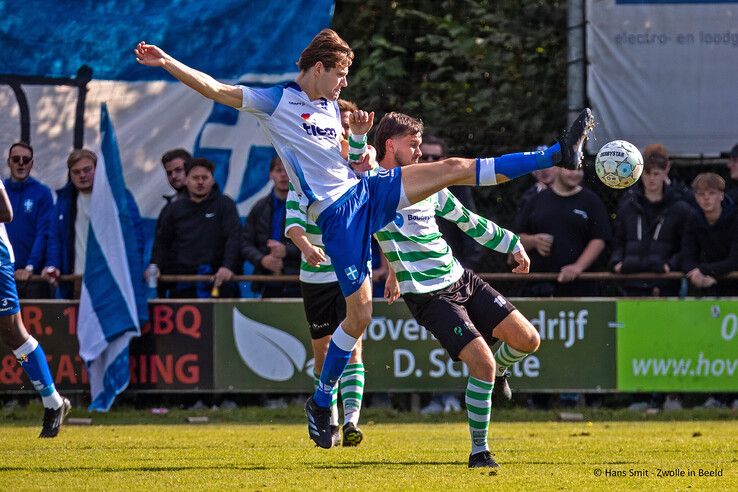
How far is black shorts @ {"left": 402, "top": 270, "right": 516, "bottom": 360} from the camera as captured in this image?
26.0ft

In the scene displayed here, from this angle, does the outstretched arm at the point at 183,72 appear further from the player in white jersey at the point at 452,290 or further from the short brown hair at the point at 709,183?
the short brown hair at the point at 709,183

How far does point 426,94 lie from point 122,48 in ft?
11.4

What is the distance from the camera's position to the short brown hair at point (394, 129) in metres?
8.66

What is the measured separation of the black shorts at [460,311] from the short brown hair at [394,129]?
100 cm

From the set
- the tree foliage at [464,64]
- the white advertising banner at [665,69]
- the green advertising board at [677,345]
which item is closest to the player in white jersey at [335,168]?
the green advertising board at [677,345]

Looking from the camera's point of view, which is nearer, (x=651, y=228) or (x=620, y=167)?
(x=620, y=167)

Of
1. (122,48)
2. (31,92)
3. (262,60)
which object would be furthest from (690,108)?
(31,92)

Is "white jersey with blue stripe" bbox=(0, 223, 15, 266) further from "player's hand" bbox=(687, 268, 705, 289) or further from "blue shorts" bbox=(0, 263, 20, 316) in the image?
"player's hand" bbox=(687, 268, 705, 289)

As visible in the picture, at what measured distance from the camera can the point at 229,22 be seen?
1420 cm

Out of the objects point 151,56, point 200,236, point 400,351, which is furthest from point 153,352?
point 151,56

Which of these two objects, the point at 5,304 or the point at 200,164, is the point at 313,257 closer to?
the point at 5,304

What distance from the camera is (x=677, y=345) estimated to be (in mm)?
12297

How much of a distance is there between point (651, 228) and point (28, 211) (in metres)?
6.03

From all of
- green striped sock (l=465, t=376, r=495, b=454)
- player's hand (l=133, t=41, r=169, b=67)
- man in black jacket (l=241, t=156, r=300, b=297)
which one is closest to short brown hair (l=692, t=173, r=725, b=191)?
man in black jacket (l=241, t=156, r=300, b=297)
